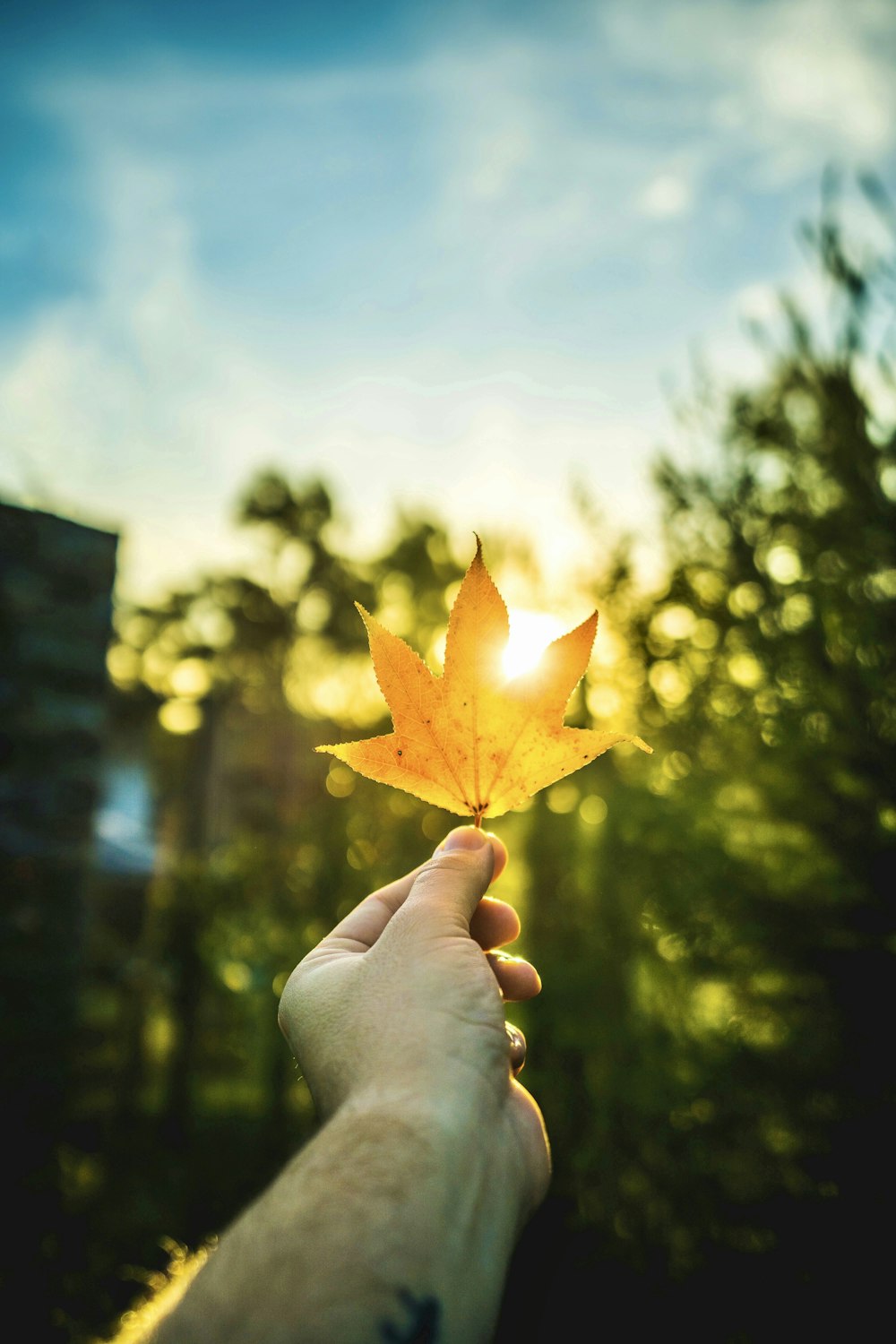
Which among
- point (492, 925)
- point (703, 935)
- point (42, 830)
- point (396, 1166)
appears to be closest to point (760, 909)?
point (703, 935)

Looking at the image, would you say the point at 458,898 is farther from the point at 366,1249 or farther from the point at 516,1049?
the point at 366,1249

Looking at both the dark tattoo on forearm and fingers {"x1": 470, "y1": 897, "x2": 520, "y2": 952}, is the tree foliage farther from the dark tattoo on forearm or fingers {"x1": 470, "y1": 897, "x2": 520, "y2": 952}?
the dark tattoo on forearm

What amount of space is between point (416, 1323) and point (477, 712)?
0.76 meters

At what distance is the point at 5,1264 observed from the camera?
3.56m

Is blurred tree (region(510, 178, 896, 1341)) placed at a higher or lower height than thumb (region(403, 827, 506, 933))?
lower

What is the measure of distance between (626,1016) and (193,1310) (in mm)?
3338

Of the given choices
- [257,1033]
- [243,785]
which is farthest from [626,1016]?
[243,785]

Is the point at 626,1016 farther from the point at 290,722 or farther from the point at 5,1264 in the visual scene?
the point at 290,722

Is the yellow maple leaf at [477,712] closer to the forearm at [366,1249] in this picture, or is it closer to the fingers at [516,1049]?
the fingers at [516,1049]

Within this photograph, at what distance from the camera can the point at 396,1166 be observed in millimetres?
877

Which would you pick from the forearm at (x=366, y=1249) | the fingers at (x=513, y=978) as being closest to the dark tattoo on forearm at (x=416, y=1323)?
the forearm at (x=366, y=1249)

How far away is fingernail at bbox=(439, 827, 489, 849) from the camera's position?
1.32 meters

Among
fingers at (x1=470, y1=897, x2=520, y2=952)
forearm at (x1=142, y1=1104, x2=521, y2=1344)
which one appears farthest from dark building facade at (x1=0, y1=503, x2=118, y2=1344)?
forearm at (x1=142, y1=1104, x2=521, y2=1344)

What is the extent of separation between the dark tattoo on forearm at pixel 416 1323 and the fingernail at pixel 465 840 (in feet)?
2.05
